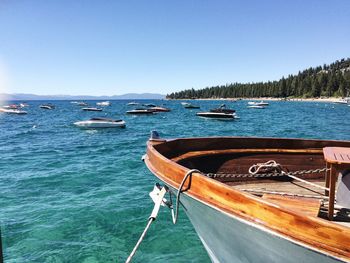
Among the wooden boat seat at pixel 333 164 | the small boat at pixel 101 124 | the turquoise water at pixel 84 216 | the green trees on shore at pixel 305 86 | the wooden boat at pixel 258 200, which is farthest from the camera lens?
the green trees on shore at pixel 305 86

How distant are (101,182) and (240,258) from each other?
1018 cm

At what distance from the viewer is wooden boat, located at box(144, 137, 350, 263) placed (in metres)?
2.76

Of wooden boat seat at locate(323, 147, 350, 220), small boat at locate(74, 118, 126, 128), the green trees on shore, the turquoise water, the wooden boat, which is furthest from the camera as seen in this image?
the green trees on shore

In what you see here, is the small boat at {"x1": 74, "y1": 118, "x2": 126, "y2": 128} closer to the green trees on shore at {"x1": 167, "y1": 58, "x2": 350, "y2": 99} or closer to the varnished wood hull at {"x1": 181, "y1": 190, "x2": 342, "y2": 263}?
the varnished wood hull at {"x1": 181, "y1": 190, "x2": 342, "y2": 263}

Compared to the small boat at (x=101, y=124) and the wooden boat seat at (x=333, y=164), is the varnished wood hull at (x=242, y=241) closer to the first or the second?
the wooden boat seat at (x=333, y=164)

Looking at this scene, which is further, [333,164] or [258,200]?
[333,164]

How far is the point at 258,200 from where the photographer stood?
3072 mm

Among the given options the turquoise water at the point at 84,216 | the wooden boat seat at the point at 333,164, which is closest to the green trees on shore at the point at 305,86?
the turquoise water at the point at 84,216

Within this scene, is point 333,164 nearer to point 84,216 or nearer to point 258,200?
point 258,200

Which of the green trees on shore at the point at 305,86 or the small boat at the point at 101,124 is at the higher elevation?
the green trees on shore at the point at 305,86

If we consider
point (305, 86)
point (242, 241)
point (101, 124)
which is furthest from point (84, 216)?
point (305, 86)

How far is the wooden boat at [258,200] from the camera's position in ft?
9.06

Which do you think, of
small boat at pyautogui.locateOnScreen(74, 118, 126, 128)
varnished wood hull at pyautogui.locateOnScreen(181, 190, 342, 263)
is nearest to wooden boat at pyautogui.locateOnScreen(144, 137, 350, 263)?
varnished wood hull at pyautogui.locateOnScreen(181, 190, 342, 263)

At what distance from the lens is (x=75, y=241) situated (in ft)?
25.9
